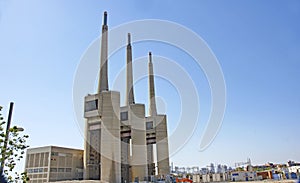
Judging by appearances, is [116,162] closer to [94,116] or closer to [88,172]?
[88,172]

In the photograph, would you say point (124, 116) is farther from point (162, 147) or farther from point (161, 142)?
point (162, 147)

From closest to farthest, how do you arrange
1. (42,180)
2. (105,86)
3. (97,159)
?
(42,180), (97,159), (105,86)

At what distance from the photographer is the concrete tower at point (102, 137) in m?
74.4

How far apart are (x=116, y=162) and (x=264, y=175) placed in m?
48.8

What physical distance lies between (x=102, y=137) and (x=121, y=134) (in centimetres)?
1761

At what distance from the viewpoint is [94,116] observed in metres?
80.1

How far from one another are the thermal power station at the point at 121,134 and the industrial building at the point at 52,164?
5.09 metres

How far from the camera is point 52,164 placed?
7594cm

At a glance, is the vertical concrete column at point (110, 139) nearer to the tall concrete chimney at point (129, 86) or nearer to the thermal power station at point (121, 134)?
the thermal power station at point (121, 134)

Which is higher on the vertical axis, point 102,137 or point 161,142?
point 102,137

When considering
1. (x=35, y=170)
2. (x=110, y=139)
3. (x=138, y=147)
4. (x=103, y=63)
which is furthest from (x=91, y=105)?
(x=35, y=170)

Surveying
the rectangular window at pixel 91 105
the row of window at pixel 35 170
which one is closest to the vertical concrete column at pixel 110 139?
the rectangular window at pixel 91 105

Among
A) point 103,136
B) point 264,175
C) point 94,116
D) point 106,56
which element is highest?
point 106,56

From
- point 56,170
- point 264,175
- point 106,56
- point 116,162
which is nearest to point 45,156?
point 56,170
